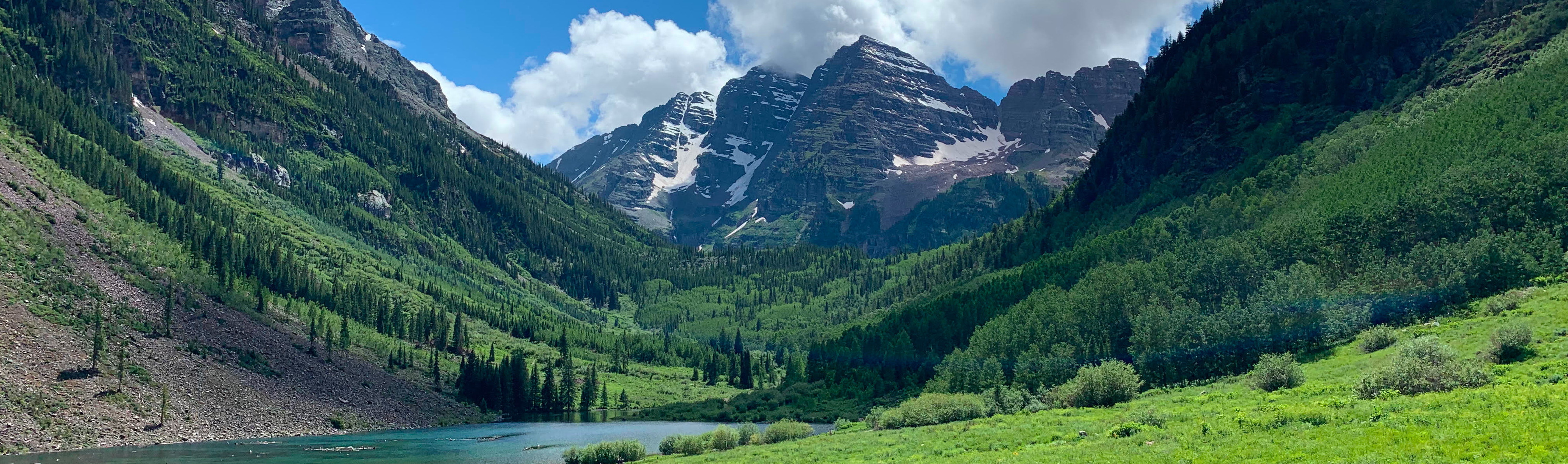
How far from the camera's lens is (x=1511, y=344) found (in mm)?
64375

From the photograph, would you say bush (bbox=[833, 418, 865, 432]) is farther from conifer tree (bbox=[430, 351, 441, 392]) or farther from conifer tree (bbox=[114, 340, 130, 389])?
conifer tree (bbox=[430, 351, 441, 392])

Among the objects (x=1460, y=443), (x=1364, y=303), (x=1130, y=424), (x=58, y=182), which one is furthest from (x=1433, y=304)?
(x=58, y=182)

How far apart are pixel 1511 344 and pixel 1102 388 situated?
27188 millimetres

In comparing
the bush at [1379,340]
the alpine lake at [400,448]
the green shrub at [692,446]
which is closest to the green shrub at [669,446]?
the green shrub at [692,446]

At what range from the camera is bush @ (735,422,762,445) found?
8731 cm

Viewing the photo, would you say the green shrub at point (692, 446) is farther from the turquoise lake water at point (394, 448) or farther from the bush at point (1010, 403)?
the bush at point (1010, 403)

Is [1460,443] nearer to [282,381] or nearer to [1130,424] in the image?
[1130,424]

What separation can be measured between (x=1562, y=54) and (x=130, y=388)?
20011 cm

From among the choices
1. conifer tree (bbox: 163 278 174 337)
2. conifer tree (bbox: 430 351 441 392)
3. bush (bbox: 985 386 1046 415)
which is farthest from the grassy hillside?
conifer tree (bbox: 430 351 441 392)

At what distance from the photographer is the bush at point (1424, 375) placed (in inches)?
2032

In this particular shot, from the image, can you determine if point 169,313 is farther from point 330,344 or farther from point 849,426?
point 849,426

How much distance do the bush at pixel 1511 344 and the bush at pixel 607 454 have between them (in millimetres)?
63860

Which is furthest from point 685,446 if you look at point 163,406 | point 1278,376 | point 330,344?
point 330,344

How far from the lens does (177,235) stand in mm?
190125
